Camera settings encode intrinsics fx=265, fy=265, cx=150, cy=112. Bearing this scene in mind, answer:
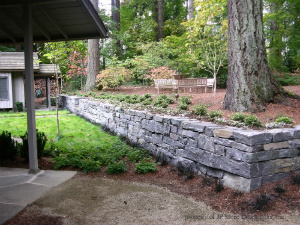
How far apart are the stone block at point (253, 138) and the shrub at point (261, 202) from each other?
69 cm

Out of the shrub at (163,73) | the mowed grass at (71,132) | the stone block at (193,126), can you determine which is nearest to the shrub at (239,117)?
the stone block at (193,126)

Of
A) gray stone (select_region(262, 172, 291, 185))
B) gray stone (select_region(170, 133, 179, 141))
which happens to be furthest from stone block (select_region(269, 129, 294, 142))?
gray stone (select_region(170, 133, 179, 141))

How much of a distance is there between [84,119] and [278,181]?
885 cm

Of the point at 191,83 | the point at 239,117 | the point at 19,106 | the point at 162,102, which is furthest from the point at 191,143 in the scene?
the point at 19,106

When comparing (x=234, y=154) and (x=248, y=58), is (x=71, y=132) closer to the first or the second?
(x=248, y=58)

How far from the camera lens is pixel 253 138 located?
3592mm

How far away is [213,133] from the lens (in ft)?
13.8

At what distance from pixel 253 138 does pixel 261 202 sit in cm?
82

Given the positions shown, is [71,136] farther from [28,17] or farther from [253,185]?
[253,185]

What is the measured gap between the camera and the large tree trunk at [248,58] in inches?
232

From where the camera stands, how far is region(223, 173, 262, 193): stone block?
12.0ft

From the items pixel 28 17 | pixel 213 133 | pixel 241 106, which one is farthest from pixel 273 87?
pixel 28 17

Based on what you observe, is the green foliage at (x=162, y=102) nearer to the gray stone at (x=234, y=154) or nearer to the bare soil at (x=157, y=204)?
the bare soil at (x=157, y=204)

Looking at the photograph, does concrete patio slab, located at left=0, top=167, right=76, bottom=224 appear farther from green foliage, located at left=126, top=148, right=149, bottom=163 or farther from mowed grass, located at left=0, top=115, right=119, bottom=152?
mowed grass, located at left=0, top=115, right=119, bottom=152
